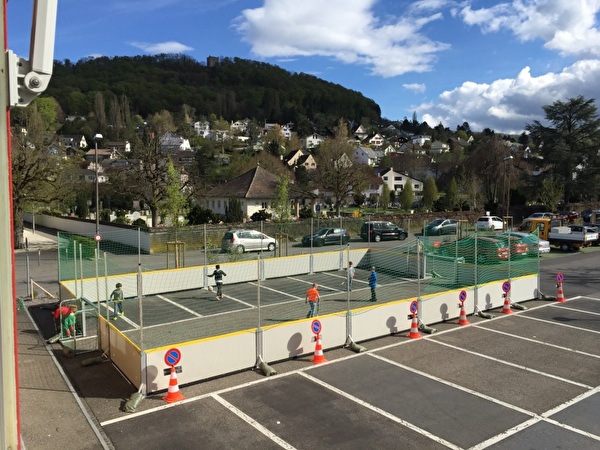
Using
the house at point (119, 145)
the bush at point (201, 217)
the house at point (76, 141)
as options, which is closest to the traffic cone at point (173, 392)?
the bush at point (201, 217)

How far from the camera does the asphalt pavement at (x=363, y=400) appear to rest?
8.09m

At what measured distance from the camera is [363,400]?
9484mm

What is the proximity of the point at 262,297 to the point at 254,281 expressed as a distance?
3.13 m

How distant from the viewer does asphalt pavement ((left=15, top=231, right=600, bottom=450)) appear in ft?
26.5

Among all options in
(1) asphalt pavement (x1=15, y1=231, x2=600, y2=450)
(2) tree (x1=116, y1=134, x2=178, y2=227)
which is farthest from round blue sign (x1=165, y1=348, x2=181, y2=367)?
(2) tree (x1=116, y1=134, x2=178, y2=227)

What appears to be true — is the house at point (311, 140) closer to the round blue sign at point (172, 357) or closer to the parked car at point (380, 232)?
the parked car at point (380, 232)

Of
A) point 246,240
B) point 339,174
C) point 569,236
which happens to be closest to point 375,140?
point 339,174

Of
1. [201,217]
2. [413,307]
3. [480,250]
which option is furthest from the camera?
[201,217]

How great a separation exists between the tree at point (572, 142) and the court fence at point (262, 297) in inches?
1357

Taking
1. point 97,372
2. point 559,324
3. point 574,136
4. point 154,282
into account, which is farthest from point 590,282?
point 574,136

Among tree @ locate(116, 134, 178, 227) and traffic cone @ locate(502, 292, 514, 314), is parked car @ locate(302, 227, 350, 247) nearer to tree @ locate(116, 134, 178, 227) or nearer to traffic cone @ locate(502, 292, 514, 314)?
tree @ locate(116, 134, 178, 227)

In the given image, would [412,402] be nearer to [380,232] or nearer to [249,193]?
[380,232]

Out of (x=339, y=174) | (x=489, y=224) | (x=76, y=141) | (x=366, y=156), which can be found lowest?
(x=489, y=224)

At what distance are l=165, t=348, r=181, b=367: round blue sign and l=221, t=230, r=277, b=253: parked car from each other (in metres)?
18.4
